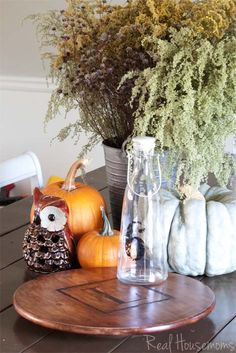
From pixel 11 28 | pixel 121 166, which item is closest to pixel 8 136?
pixel 11 28

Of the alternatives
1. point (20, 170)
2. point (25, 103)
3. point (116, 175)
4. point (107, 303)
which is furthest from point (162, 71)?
point (25, 103)

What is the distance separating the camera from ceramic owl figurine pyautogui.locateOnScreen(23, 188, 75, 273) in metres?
1.29

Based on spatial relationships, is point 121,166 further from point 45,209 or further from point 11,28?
point 11,28

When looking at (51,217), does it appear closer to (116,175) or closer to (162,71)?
(116,175)

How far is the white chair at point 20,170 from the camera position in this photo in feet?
6.80

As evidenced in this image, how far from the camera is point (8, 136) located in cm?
356

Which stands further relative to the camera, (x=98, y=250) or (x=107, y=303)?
(x=98, y=250)

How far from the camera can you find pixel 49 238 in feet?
4.25

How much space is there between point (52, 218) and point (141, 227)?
0.19 metres

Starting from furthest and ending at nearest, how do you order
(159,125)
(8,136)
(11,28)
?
(8,136)
(11,28)
(159,125)

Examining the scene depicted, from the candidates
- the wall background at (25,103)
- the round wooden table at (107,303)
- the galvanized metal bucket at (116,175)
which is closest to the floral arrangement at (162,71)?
the galvanized metal bucket at (116,175)

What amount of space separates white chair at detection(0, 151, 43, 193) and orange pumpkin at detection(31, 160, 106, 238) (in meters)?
0.67

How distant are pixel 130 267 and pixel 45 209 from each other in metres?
0.21

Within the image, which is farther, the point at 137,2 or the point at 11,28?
the point at 11,28
